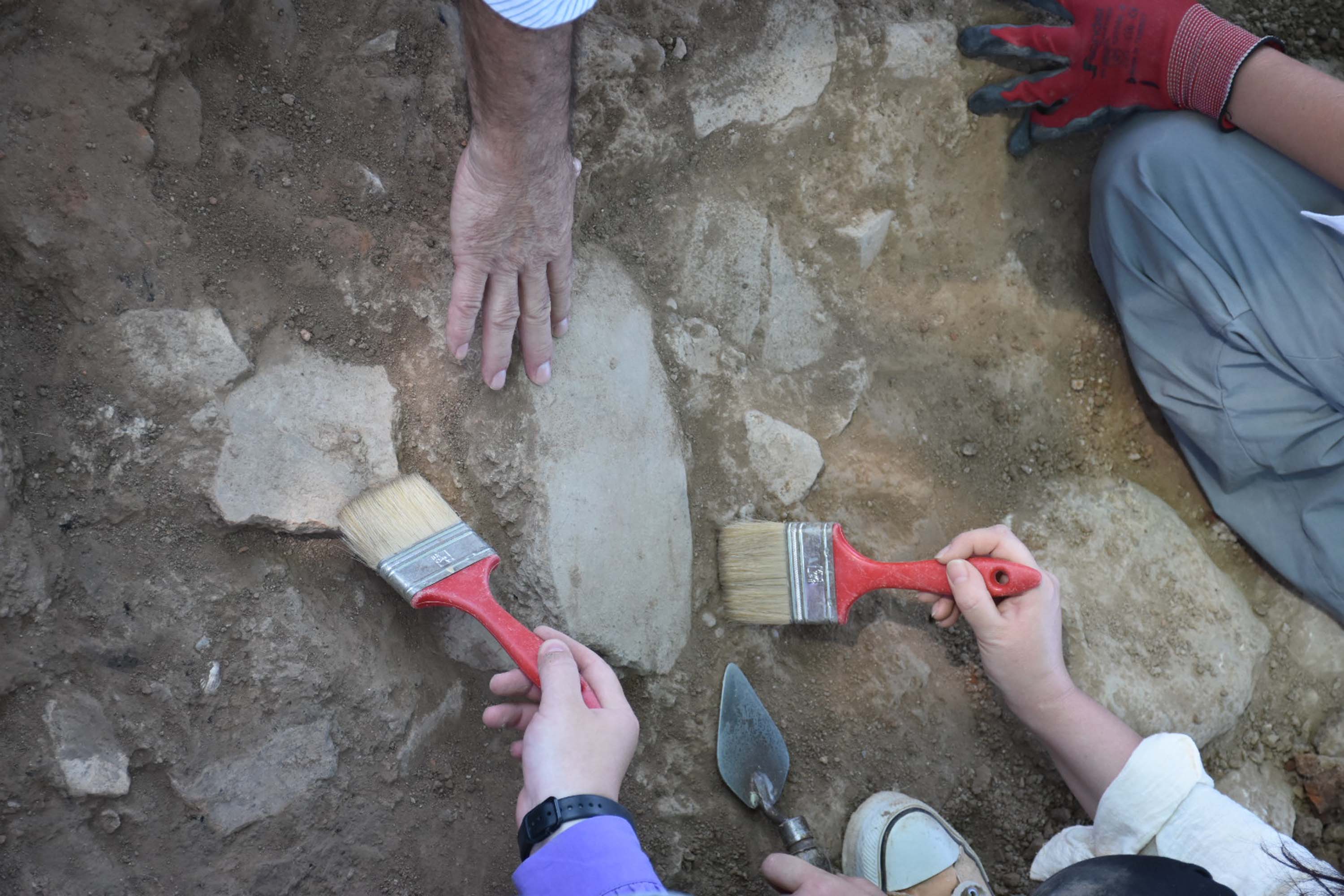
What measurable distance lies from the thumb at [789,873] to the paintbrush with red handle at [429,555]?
1.79 feet

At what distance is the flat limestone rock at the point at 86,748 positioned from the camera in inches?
52.1

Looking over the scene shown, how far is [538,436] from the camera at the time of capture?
1.69 metres

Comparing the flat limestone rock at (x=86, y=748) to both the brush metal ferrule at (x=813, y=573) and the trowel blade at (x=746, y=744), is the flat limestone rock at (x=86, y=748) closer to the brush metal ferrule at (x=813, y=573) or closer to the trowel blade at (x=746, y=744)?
the trowel blade at (x=746, y=744)

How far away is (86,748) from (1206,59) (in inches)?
97.8

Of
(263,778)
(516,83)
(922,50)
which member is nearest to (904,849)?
(263,778)

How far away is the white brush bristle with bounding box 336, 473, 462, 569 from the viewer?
1464 mm

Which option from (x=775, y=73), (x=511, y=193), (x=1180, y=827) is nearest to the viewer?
(x=511, y=193)

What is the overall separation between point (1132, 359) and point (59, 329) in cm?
222

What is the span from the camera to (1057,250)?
7.45 feet

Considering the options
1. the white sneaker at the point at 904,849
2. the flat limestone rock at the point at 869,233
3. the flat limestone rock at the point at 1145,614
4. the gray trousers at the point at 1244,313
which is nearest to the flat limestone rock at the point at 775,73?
the flat limestone rock at the point at 869,233

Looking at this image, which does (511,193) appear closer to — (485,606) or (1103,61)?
(485,606)

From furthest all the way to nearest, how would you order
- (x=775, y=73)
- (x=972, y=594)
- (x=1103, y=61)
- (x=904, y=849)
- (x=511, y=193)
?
(x=1103, y=61) → (x=775, y=73) → (x=904, y=849) → (x=972, y=594) → (x=511, y=193)

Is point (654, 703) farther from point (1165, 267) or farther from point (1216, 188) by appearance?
point (1216, 188)

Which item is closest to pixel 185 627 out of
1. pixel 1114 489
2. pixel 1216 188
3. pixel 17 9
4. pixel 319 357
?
pixel 319 357
